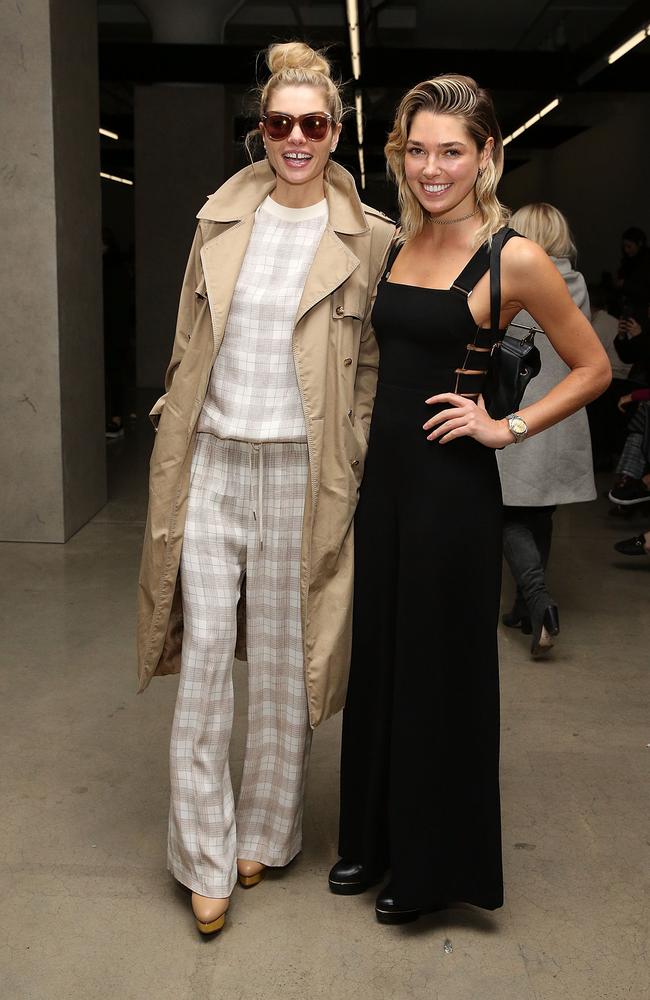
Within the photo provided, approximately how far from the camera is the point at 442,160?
7.82ft

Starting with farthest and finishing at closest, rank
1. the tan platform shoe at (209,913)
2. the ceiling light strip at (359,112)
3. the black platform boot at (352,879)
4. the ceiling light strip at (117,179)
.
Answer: the ceiling light strip at (117,179) < the ceiling light strip at (359,112) < the black platform boot at (352,879) < the tan platform shoe at (209,913)

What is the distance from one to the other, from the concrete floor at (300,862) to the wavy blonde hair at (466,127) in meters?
1.61

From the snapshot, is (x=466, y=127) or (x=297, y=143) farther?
(x=297, y=143)

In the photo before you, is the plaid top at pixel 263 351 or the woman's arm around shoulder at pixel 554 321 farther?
the plaid top at pixel 263 351

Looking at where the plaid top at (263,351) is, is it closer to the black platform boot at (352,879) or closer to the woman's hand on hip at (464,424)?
the woman's hand on hip at (464,424)

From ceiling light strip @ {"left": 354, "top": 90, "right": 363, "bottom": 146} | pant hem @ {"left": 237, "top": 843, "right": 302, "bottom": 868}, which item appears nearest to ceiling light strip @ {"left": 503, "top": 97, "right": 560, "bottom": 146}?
ceiling light strip @ {"left": 354, "top": 90, "right": 363, "bottom": 146}

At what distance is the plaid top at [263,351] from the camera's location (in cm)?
253

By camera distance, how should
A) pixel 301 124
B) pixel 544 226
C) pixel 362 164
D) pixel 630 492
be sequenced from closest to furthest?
pixel 301 124 → pixel 544 226 → pixel 630 492 → pixel 362 164

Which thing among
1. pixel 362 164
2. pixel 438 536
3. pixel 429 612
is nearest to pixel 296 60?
pixel 438 536

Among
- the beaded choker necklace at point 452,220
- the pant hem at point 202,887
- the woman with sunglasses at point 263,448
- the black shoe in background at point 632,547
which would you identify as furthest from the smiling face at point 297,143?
→ the black shoe in background at point 632,547

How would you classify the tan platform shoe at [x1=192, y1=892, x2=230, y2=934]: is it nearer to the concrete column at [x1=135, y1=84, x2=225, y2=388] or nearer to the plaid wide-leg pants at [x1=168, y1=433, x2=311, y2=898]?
the plaid wide-leg pants at [x1=168, y1=433, x2=311, y2=898]

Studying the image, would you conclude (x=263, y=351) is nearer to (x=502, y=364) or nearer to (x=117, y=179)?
(x=502, y=364)

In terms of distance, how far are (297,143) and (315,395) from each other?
561mm

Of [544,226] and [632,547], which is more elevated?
[544,226]
